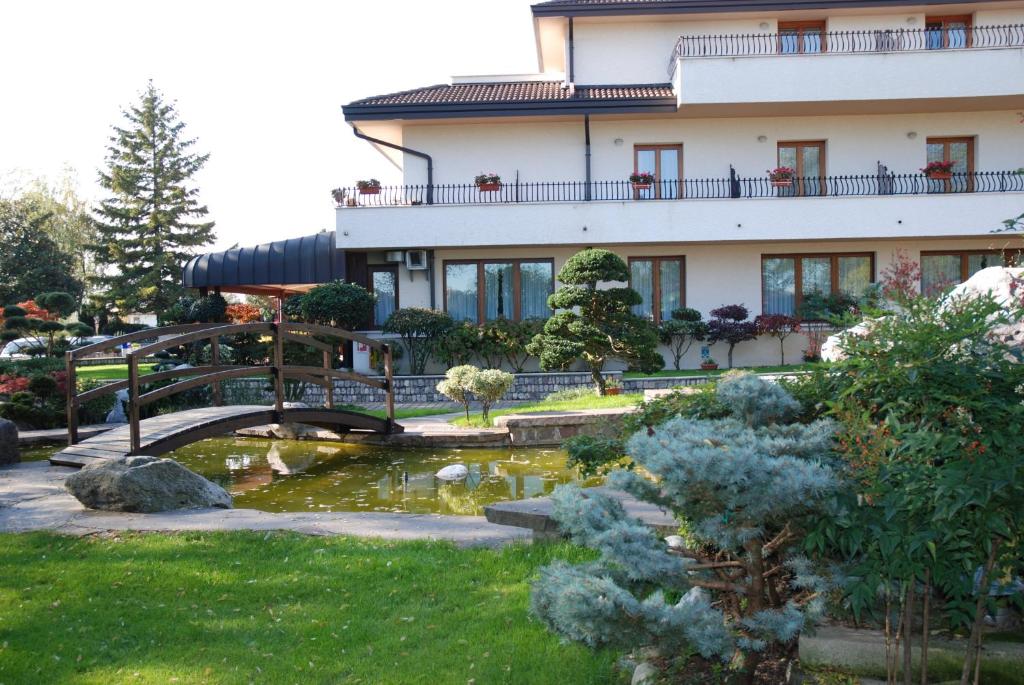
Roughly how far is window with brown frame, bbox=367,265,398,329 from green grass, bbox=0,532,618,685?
1587 centimetres

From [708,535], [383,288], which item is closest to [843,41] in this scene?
[383,288]

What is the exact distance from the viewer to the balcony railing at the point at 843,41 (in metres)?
20.7

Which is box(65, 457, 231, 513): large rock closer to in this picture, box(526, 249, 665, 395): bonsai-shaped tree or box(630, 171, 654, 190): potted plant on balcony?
box(526, 249, 665, 395): bonsai-shaped tree

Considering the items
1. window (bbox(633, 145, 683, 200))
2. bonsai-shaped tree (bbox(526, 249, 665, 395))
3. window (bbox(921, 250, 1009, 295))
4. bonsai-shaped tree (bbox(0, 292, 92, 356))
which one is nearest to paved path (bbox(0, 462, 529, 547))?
bonsai-shaped tree (bbox(526, 249, 665, 395))

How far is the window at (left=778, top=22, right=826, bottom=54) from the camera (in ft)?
70.7

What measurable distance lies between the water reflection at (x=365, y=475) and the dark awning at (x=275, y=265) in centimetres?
867

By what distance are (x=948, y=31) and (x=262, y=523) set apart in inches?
858

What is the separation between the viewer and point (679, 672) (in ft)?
11.7

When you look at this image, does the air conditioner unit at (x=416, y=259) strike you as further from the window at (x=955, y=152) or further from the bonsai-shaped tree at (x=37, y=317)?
the window at (x=955, y=152)

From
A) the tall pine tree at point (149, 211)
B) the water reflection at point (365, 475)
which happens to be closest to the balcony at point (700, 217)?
the water reflection at point (365, 475)

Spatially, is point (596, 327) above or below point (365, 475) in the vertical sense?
above

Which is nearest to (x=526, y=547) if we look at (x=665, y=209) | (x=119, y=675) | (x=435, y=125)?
(x=119, y=675)

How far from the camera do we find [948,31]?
21453 millimetres

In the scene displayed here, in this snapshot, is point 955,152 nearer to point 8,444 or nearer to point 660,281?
point 660,281
